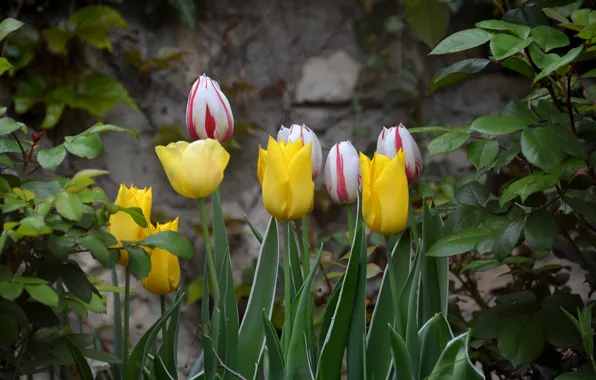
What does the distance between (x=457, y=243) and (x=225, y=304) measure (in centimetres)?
32

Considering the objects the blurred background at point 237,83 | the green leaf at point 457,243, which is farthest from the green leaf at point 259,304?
the blurred background at point 237,83

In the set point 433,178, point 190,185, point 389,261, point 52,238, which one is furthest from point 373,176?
point 433,178

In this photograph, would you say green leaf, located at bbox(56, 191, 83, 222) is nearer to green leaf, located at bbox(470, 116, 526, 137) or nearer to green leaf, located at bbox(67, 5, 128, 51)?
green leaf, located at bbox(470, 116, 526, 137)

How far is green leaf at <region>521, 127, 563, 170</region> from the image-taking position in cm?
88

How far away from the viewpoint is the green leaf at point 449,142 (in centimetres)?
97

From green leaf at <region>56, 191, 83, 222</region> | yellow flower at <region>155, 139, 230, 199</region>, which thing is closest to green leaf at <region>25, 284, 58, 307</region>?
green leaf at <region>56, 191, 83, 222</region>

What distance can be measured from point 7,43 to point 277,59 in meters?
0.74

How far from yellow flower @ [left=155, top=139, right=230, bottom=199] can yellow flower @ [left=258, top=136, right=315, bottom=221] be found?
6 cm

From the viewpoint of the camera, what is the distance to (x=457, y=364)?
824 mm

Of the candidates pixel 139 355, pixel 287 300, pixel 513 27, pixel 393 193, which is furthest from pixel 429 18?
pixel 139 355

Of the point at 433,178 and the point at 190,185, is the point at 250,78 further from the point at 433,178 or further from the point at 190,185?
the point at 190,185

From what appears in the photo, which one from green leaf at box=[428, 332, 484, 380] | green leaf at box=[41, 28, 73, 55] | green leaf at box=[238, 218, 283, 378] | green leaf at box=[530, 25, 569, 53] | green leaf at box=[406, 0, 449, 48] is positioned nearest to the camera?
green leaf at box=[428, 332, 484, 380]

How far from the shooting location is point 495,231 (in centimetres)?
99

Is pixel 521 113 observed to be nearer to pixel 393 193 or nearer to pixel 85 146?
pixel 393 193
